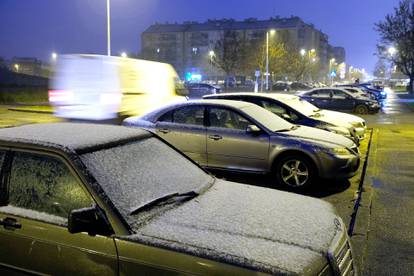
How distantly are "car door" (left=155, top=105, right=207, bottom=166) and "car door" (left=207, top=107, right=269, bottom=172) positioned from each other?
5.8 inches

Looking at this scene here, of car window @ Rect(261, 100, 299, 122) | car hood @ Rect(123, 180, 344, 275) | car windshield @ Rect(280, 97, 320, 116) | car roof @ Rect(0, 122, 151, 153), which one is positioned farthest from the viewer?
car windshield @ Rect(280, 97, 320, 116)

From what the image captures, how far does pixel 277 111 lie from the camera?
1139cm

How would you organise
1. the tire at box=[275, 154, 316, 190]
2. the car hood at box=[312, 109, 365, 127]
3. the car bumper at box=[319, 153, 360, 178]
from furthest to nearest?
1. the car hood at box=[312, 109, 365, 127]
2. the tire at box=[275, 154, 316, 190]
3. the car bumper at box=[319, 153, 360, 178]

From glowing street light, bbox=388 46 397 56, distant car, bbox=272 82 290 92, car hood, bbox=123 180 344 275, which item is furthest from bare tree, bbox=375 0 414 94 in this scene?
car hood, bbox=123 180 344 275

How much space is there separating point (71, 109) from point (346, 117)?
734cm

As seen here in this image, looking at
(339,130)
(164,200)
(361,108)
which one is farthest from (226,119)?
(361,108)

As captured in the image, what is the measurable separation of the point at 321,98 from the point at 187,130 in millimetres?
17285

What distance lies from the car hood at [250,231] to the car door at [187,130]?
4466mm

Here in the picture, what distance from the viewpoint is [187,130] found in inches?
328

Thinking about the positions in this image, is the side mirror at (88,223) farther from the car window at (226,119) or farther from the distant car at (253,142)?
the car window at (226,119)

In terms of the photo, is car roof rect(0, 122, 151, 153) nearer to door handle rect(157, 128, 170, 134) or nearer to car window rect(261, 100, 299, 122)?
door handle rect(157, 128, 170, 134)

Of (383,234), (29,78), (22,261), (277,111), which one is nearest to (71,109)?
(277,111)

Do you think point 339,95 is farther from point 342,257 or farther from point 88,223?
point 88,223

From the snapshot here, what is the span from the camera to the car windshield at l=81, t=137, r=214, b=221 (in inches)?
123
